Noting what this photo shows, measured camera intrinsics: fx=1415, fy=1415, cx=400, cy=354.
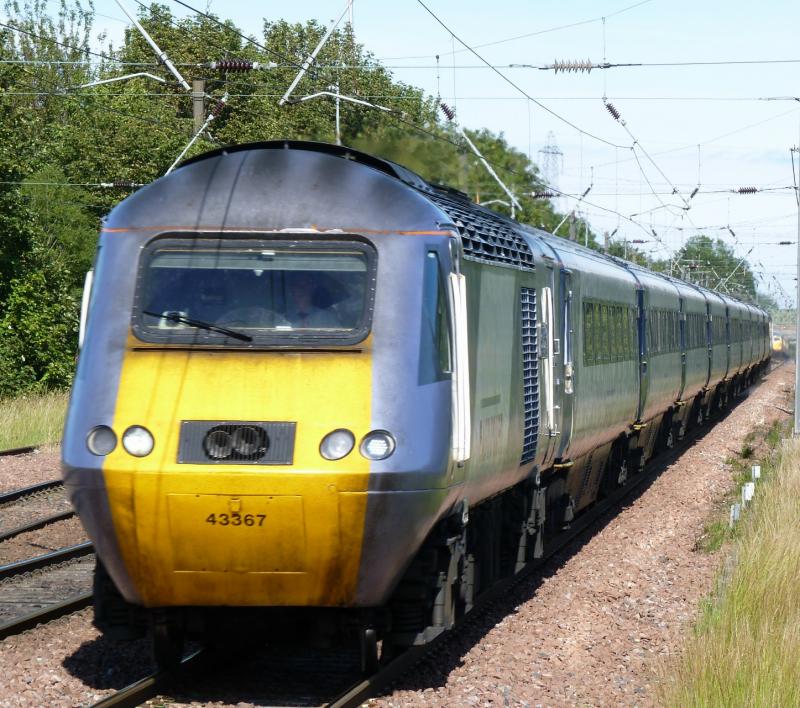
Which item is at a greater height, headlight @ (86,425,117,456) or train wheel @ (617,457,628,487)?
headlight @ (86,425,117,456)

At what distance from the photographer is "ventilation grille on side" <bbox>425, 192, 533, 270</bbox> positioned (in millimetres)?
8734

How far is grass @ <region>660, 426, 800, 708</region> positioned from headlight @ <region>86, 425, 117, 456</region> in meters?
3.15

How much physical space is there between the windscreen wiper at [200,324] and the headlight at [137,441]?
2.19 feet

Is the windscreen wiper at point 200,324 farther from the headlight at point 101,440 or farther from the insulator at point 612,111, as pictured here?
the insulator at point 612,111

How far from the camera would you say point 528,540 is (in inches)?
452

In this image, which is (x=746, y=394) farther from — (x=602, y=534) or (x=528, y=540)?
(x=528, y=540)

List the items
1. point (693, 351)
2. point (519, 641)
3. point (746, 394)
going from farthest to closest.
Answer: point (746, 394) < point (693, 351) < point (519, 641)

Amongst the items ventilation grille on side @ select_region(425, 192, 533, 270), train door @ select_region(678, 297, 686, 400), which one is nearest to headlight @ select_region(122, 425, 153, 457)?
ventilation grille on side @ select_region(425, 192, 533, 270)

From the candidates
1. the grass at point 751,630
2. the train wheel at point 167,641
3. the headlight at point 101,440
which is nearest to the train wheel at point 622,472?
the grass at point 751,630

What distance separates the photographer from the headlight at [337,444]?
7.19 meters

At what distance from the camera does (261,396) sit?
7.34 m

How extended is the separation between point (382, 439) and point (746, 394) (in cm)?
4292

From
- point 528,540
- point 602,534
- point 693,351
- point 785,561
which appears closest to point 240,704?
point 528,540

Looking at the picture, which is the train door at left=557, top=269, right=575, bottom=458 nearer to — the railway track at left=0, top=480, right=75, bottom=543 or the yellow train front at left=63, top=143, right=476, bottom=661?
the yellow train front at left=63, top=143, right=476, bottom=661
